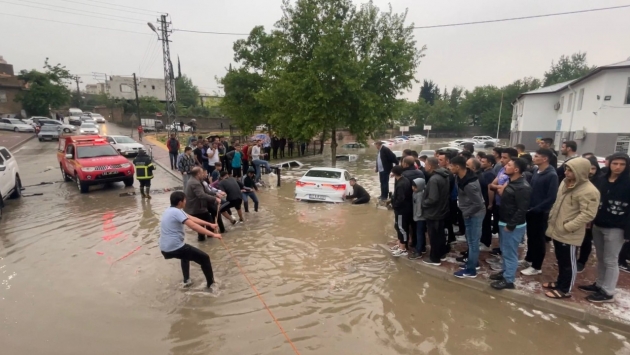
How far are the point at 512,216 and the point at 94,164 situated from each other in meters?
13.0

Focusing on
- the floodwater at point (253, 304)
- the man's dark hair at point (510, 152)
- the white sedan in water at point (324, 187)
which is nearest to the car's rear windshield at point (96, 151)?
the floodwater at point (253, 304)

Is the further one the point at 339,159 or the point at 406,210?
the point at 339,159

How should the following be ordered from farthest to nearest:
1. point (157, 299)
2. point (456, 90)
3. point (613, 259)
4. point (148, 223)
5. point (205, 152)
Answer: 1. point (456, 90)
2. point (205, 152)
3. point (148, 223)
4. point (157, 299)
5. point (613, 259)

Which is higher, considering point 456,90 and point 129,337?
point 456,90

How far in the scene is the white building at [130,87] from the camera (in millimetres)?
78438

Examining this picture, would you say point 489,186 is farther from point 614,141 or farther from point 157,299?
point 614,141

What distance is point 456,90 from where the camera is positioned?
86.1m

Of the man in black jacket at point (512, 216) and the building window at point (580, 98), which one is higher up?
the building window at point (580, 98)

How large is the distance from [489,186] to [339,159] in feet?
72.3

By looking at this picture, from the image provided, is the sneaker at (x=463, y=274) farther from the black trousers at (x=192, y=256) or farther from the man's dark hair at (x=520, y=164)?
the black trousers at (x=192, y=256)

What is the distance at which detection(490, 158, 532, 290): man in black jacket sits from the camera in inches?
187

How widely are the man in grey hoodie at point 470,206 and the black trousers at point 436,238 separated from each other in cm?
49

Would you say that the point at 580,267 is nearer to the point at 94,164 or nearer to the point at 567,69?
the point at 94,164

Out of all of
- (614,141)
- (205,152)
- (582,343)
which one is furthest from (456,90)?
(582,343)
